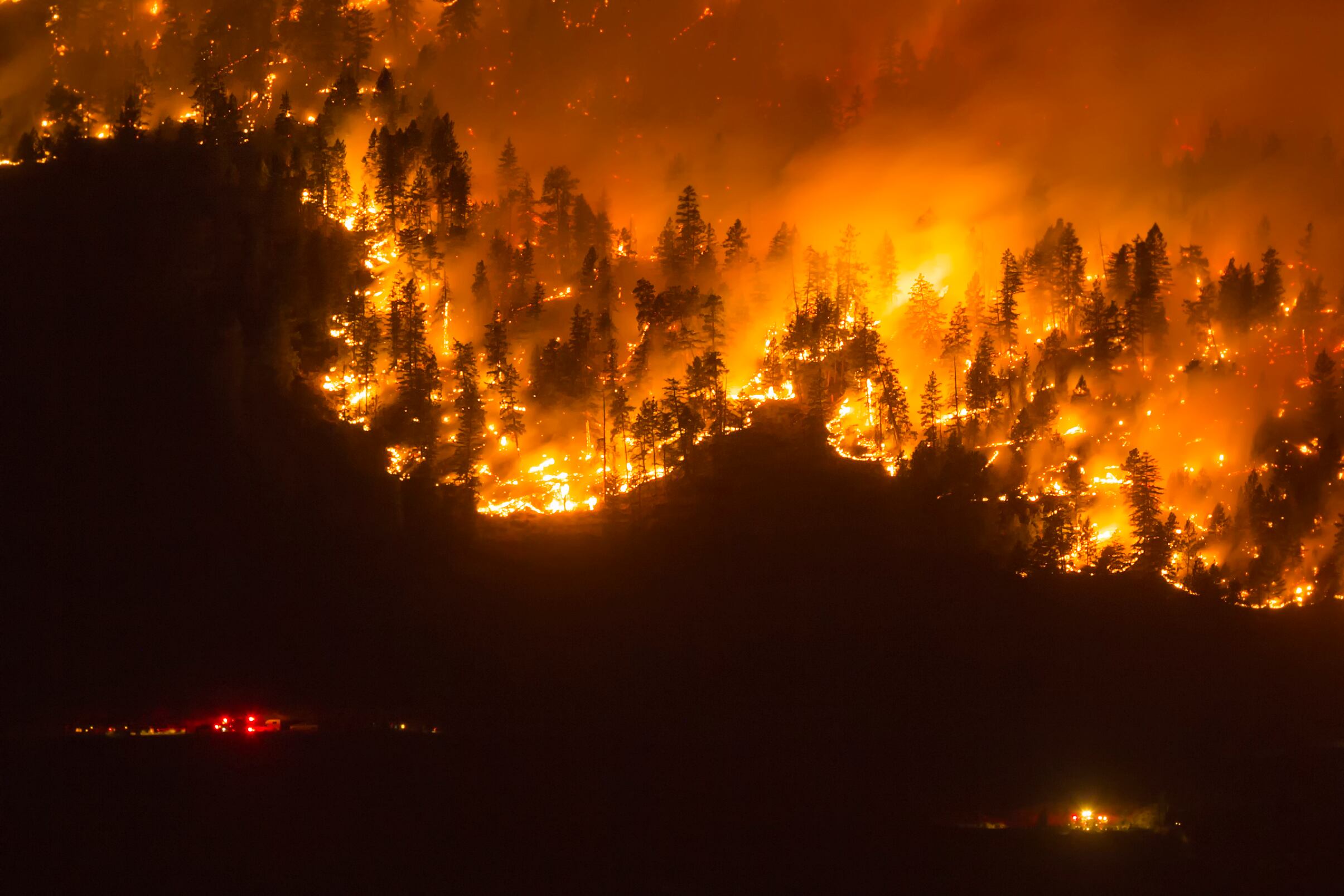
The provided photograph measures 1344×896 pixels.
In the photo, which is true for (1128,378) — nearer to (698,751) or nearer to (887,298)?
(887,298)

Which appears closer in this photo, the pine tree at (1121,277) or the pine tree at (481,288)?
the pine tree at (481,288)

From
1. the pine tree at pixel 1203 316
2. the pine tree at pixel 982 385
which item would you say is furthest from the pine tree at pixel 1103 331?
the pine tree at pixel 982 385

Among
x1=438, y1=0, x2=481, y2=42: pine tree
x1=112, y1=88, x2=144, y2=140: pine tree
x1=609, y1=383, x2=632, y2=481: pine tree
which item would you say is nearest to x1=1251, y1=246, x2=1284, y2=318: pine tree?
x1=609, y1=383, x2=632, y2=481: pine tree

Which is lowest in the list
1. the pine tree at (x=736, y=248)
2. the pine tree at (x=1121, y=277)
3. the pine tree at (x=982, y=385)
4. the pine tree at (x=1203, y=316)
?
the pine tree at (x=982, y=385)

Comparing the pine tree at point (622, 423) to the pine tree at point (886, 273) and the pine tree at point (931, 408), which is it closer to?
the pine tree at point (931, 408)

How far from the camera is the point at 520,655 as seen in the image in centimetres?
7862

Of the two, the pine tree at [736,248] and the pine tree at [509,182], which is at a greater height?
the pine tree at [509,182]

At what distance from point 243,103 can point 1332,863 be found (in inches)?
4302

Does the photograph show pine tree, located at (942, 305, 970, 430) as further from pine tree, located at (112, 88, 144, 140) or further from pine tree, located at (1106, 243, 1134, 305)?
pine tree, located at (112, 88, 144, 140)

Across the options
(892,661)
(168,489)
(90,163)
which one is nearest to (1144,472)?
(892,661)

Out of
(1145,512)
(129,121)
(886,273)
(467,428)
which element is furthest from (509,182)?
(1145,512)

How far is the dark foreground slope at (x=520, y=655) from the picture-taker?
62.6 metres

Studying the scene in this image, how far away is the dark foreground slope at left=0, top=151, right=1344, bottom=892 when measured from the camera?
62562 mm

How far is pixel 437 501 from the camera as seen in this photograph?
85.2 meters
